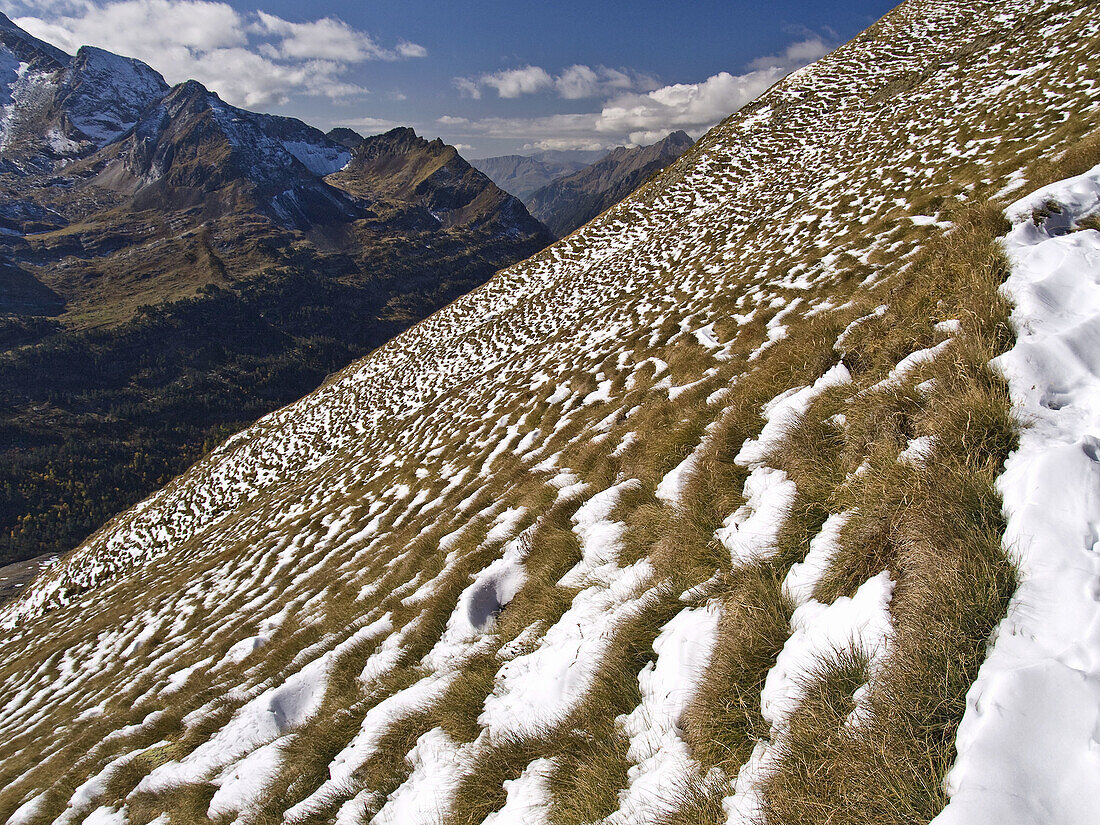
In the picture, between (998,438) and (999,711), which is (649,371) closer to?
(998,438)

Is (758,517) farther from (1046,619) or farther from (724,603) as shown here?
(1046,619)

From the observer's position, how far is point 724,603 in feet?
10.8

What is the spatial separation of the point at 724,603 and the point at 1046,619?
163cm

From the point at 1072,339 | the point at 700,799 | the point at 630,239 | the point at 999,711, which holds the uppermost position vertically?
the point at 630,239

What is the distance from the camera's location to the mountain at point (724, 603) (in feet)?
6.74

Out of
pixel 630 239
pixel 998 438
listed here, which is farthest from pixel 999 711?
pixel 630 239

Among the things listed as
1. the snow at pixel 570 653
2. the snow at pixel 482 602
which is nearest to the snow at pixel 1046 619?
the snow at pixel 570 653

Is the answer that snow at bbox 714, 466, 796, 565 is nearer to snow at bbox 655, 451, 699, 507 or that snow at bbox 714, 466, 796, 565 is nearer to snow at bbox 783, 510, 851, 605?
snow at bbox 783, 510, 851, 605

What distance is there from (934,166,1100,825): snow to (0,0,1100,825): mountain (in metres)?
0.01

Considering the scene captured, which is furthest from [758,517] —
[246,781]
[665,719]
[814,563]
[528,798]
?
[246,781]

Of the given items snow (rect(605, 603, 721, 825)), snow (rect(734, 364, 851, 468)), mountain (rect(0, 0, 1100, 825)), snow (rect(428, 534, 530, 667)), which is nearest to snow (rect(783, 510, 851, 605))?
mountain (rect(0, 0, 1100, 825))

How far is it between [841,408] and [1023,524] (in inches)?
89.8

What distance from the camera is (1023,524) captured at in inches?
90.3

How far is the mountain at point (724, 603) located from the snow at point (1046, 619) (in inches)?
0.4
